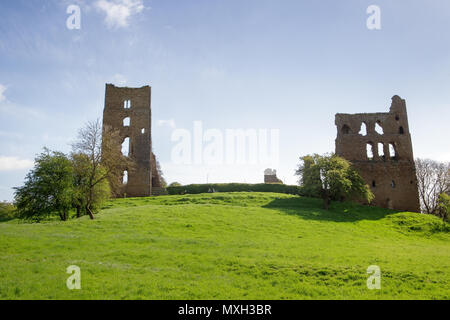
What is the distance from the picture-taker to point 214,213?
25016mm

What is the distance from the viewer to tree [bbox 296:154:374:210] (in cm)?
3245

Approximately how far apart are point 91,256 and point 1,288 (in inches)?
150

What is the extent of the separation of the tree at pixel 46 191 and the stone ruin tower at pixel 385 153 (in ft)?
124

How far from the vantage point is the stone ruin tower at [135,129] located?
43.8 m

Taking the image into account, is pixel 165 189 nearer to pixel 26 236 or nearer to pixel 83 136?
pixel 83 136

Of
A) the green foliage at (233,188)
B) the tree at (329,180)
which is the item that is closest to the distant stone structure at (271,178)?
the green foliage at (233,188)

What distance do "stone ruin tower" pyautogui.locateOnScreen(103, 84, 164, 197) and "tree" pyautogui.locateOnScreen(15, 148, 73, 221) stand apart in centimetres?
1791

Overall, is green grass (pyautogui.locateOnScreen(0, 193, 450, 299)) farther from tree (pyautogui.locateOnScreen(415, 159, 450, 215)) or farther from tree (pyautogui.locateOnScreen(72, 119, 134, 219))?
tree (pyautogui.locateOnScreen(415, 159, 450, 215))

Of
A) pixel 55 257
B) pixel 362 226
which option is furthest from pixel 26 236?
pixel 362 226

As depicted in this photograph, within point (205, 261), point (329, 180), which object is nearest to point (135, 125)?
point (329, 180)

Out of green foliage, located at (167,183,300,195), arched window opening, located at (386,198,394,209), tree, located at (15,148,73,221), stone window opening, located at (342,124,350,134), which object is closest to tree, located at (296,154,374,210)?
green foliage, located at (167,183,300,195)

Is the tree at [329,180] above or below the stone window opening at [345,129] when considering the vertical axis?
below

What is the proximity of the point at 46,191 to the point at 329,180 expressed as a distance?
1129 inches

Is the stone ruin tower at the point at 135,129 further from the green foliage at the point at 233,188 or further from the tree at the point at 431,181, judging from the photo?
the tree at the point at 431,181
